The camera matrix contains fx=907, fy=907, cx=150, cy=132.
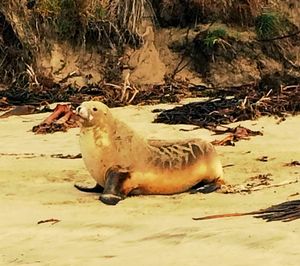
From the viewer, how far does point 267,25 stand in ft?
54.9

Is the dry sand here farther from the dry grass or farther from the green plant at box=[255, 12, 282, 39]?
the dry grass

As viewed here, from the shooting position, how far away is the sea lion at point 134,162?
22.6 ft

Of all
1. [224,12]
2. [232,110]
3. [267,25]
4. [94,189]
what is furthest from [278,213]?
[224,12]

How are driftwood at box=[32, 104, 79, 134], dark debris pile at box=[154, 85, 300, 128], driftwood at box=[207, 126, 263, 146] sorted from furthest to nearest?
dark debris pile at box=[154, 85, 300, 128], driftwood at box=[32, 104, 79, 134], driftwood at box=[207, 126, 263, 146]

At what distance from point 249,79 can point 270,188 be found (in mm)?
9530

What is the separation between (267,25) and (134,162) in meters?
10.3

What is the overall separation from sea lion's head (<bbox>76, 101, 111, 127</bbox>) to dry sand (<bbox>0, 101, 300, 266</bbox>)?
0.57m

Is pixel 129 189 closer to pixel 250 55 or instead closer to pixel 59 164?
pixel 59 164

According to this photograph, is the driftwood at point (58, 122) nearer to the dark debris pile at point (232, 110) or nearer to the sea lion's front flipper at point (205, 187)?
the dark debris pile at point (232, 110)

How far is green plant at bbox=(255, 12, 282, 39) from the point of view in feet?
54.9

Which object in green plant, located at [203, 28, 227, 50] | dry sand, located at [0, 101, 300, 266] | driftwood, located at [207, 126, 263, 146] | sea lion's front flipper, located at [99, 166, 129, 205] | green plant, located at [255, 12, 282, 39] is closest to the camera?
dry sand, located at [0, 101, 300, 266]

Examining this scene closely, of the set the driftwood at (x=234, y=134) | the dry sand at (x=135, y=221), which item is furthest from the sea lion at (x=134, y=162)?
the driftwood at (x=234, y=134)

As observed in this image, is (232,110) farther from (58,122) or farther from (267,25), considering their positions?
(267,25)

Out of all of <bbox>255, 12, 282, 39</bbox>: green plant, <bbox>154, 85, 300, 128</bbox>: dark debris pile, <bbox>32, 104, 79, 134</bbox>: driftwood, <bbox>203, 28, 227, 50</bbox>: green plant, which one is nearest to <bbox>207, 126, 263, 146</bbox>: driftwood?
<bbox>154, 85, 300, 128</bbox>: dark debris pile
